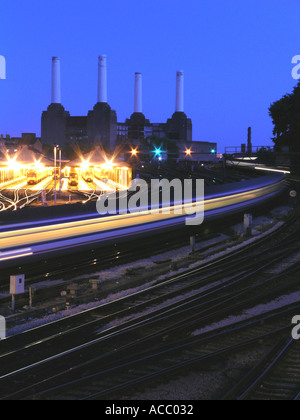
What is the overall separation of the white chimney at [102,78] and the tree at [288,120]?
73.1m

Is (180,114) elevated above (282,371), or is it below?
above

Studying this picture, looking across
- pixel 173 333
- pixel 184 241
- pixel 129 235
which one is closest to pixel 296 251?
pixel 184 241

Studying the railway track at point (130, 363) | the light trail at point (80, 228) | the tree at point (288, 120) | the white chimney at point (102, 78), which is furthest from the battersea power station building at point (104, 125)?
the railway track at point (130, 363)

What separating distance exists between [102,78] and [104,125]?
13.4m

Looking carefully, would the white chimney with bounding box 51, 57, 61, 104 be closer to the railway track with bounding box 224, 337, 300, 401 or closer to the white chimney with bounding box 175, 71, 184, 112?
the white chimney with bounding box 175, 71, 184, 112

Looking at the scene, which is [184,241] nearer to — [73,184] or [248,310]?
[248,310]

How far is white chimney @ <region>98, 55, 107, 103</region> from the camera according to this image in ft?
447

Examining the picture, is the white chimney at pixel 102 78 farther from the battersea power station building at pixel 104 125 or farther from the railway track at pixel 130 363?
the railway track at pixel 130 363

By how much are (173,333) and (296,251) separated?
11611 mm

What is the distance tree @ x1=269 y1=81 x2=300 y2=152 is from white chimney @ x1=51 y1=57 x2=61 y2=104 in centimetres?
8254

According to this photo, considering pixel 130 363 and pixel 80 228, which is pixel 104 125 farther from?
pixel 130 363

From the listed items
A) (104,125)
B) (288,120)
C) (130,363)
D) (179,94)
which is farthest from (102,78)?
(130,363)
